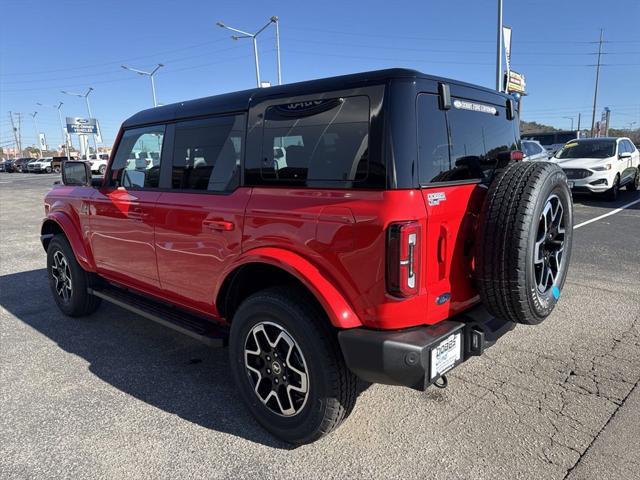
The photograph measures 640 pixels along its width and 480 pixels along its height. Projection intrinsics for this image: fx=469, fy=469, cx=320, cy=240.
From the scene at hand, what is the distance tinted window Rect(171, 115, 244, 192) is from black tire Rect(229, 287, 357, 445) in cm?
84

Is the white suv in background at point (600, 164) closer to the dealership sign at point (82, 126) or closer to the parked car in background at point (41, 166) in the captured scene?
the parked car in background at point (41, 166)

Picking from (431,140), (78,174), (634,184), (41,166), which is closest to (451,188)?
(431,140)

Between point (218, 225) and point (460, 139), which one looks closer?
point (460, 139)

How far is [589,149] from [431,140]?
12778 millimetres

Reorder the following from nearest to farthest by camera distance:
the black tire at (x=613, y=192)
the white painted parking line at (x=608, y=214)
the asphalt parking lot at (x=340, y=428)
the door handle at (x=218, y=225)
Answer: the asphalt parking lot at (x=340, y=428) → the door handle at (x=218, y=225) → the white painted parking line at (x=608, y=214) → the black tire at (x=613, y=192)

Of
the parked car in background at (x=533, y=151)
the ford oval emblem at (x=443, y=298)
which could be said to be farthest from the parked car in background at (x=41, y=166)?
the ford oval emblem at (x=443, y=298)

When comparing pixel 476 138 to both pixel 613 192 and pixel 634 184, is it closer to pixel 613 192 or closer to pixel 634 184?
pixel 613 192

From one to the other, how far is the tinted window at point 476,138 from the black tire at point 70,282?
3.71 metres

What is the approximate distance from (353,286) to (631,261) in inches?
223

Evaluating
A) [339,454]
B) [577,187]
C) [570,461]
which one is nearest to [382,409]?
[339,454]

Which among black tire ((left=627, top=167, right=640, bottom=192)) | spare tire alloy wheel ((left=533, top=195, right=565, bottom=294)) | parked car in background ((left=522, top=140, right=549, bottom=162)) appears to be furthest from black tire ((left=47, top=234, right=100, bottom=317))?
black tire ((left=627, top=167, right=640, bottom=192))

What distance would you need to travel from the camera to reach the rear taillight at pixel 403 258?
7.16 ft

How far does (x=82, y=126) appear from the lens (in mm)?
60719

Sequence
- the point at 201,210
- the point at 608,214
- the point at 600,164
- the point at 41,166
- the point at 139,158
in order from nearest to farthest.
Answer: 1. the point at 201,210
2. the point at 139,158
3. the point at 608,214
4. the point at 600,164
5. the point at 41,166
